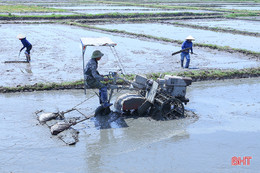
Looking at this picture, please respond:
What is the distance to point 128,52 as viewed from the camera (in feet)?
53.8

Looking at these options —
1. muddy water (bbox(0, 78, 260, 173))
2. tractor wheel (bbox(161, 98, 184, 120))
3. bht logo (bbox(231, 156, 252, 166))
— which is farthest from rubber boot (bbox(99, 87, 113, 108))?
bht logo (bbox(231, 156, 252, 166))

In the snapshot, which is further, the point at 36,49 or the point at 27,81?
the point at 36,49

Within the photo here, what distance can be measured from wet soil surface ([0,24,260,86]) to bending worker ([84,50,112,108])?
11.4ft

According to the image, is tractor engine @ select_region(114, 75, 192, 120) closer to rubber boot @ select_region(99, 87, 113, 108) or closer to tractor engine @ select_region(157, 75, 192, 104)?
tractor engine @ select_region(157, 75, 192, 104)

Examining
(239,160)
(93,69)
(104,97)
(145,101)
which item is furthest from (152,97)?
(239,160)

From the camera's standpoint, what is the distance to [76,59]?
14539 mm

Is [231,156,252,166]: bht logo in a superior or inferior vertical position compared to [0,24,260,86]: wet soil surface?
inferior

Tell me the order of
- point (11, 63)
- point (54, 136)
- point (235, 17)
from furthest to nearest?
1. point (235, 17)
2. point (11, 63)
3. point (54, 136)

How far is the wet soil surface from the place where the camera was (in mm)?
11891

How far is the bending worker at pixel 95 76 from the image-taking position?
768cm

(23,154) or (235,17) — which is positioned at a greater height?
(235,17)

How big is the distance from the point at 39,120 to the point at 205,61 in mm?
8857

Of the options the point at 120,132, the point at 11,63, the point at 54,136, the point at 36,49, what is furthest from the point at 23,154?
the point at 36,49

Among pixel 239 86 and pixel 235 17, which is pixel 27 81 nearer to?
pixel 239 86
